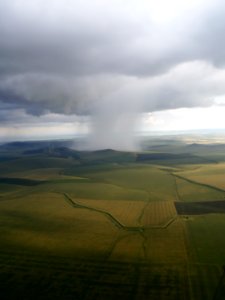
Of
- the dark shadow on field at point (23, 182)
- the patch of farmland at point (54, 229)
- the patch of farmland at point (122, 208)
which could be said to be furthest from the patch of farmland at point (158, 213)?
the dark shadow on field at point (23, 182)

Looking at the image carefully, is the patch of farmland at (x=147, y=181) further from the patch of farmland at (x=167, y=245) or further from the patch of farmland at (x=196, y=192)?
the patch of farmland at (x=167, y=245)

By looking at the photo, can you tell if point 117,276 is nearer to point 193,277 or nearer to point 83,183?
point 193,277

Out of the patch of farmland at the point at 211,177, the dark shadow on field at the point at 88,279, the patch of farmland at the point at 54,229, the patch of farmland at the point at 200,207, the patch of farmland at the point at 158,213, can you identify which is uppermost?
the patch of farmland at the point at 211,177

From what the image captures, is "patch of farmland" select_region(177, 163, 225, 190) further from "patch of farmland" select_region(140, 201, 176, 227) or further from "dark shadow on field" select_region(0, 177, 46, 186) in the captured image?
"dark shadow on field" select_region(0, 177, 46, 186)

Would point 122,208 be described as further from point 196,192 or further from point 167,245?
point 167,245

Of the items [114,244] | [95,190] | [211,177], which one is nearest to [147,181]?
[211,177]
